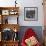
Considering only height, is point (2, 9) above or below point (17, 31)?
above

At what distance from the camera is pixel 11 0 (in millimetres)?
6262

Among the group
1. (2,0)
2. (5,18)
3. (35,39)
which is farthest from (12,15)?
(35,39)

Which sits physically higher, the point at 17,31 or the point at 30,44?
the point at 17,31

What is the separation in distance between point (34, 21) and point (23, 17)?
0.45 meters

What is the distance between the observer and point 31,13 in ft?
20.5

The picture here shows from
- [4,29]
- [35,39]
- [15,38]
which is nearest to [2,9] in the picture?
[4,29]

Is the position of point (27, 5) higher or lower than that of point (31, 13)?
higher

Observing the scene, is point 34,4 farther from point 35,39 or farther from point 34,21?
point 35,39

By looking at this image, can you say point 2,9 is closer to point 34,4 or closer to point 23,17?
point 23,17

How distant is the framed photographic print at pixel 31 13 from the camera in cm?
622

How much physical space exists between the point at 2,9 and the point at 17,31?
1.02m

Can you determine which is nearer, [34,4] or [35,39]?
[35,39]

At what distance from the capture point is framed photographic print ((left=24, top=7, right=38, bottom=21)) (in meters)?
6.22

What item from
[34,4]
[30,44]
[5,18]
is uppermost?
[34,4]
